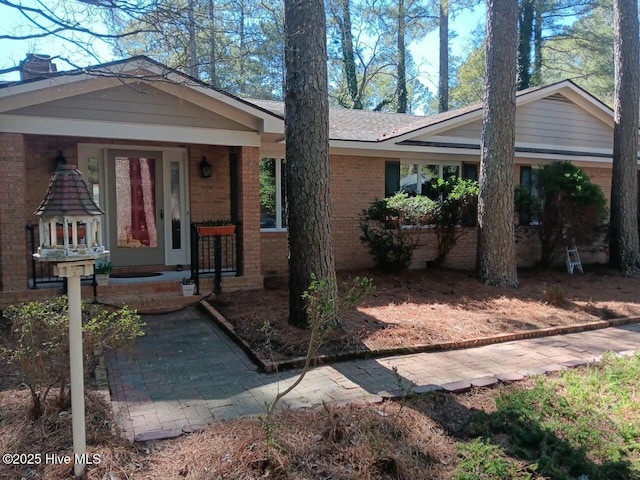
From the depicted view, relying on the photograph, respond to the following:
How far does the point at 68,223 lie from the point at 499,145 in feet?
28.3

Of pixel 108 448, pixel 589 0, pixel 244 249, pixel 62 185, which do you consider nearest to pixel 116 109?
pixel 244 249

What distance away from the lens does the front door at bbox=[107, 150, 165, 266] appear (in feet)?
31.8

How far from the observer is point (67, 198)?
305cm

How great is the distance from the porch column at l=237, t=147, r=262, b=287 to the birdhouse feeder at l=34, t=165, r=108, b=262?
19.6 ft

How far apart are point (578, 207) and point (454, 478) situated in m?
10.4

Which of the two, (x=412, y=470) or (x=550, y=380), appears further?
(x=550, y=380)

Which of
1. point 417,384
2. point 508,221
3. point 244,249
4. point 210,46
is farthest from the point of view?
point 508,221

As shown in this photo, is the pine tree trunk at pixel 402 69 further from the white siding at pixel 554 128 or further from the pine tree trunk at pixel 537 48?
the white siding at pixel 554 128

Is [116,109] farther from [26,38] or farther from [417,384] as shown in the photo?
[417,384]

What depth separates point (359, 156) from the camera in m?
11.6

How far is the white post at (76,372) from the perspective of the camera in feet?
9.67

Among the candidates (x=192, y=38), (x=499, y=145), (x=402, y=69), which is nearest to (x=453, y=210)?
(x=499, y=145)

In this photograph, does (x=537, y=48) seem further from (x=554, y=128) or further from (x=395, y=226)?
(x=395, y=226)

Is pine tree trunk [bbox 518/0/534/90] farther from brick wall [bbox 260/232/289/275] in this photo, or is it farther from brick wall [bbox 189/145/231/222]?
brick wall [bbox 189/145/231/222]
